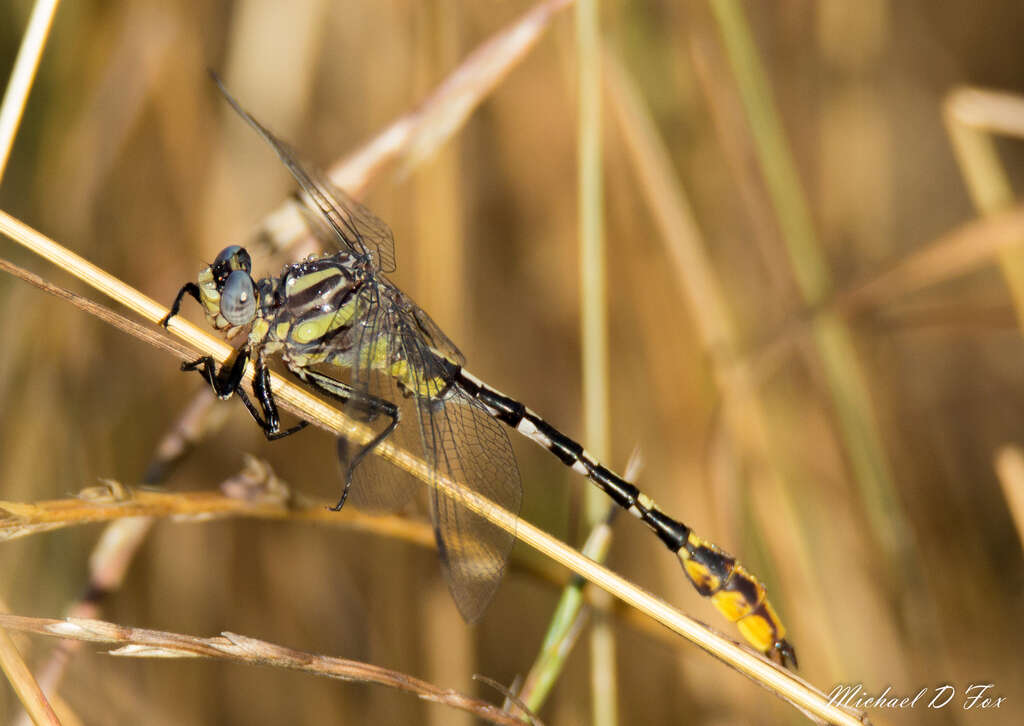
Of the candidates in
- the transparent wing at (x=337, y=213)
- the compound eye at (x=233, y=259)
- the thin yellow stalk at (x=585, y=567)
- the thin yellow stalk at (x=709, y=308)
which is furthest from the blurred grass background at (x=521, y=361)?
the thin yellow stalk at (x=585, y=567)

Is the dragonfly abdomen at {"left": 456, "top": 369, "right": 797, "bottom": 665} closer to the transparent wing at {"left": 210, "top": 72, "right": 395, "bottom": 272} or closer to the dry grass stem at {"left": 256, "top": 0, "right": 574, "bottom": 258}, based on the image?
the transparent wing at {"left": 210, "top": 72, "right": 395, "bottom": 272}

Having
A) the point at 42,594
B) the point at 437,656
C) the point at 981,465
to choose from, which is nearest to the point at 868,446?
the point at 437,656

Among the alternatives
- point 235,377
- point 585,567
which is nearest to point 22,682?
point 235,377

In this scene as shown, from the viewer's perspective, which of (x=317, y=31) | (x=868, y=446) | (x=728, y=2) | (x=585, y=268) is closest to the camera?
(x=585, y=268)

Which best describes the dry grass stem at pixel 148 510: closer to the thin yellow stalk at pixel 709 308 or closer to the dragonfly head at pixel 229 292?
the dragonfly head at pixel 229 292

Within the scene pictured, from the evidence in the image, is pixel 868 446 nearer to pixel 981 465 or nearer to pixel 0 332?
pixel 981 465

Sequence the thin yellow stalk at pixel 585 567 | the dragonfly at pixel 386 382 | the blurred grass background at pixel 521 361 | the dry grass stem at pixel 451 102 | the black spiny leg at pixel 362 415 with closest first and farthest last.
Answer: the thin yellow stalk at pixel 585 567
the black spiny leg at pixel 362 415
the dragonfly at pixel 386 382
the dry grass stem at pixel 451 102
the blurred grass background at pixel 521 361
